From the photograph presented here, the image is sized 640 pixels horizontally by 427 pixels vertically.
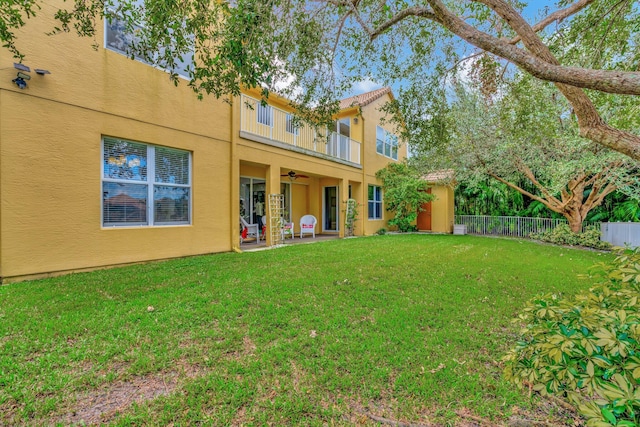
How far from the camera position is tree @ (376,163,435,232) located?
50.3 ft

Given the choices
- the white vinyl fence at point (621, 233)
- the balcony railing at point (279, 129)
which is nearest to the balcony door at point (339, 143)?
the balcony railing at point (279, 129)

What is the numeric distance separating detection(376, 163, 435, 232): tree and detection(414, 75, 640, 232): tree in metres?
1.55

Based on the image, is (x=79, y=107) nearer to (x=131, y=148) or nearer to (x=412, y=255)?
(x=131, y=148)

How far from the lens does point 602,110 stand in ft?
25.1

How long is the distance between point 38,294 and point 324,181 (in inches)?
469

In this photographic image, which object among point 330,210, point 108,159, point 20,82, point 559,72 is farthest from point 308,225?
point 559,72

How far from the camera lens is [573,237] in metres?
12.7

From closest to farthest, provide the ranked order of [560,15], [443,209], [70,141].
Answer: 1. [560,15]
2. [70,141]
3. [443,209]

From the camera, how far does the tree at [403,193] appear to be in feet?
50.3

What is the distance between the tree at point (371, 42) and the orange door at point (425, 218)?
11.2 meters

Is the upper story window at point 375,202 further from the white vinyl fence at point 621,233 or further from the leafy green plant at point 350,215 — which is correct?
the white vinyl fence at point 621,233

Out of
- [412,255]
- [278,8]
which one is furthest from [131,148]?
[412,255]

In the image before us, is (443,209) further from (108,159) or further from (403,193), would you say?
(108,159)

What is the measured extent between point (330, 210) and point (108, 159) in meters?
10.7
